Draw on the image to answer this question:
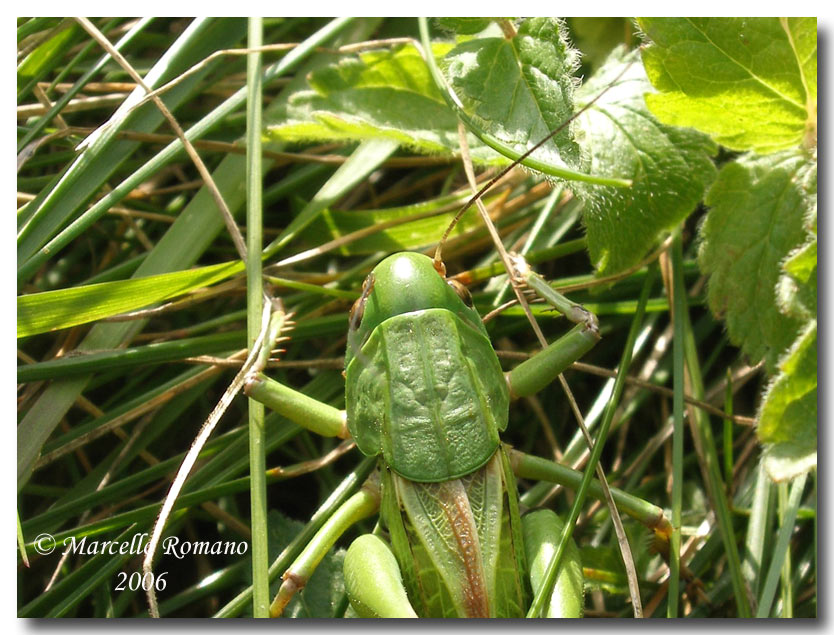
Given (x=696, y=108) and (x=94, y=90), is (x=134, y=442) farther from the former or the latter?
(x=696, y=108)

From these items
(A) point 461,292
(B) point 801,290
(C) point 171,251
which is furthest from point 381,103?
(B) point 801,290

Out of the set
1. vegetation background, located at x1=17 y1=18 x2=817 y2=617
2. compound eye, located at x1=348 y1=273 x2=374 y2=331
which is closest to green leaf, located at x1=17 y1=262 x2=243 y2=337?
vegetation background, located at x1=17 y1=18 x2=817 y2=617

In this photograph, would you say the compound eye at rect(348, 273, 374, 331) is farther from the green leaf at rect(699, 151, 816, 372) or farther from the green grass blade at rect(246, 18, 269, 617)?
the green leaf at rect(699, 151, 816, 372)

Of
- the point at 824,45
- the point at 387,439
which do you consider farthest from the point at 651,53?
the point at 387,439

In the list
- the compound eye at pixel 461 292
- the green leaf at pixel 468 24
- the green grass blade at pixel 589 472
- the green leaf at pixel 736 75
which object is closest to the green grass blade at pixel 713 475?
the green grass blade at pixel 589 472

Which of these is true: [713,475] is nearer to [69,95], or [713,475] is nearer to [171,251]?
[171,251]
